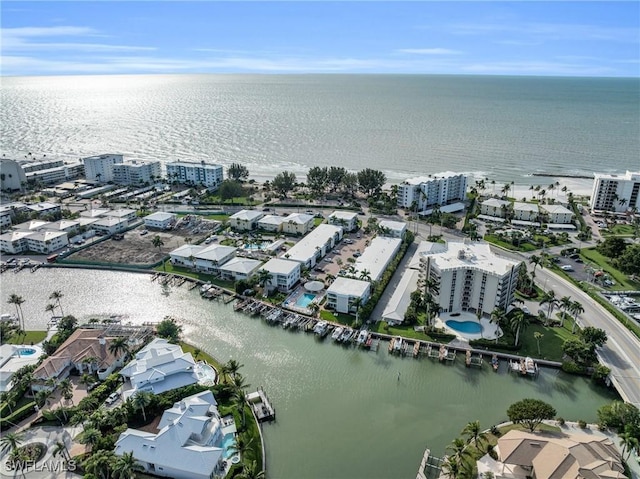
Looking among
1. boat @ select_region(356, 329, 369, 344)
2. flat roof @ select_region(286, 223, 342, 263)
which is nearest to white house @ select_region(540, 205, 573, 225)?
flat roof @ select_region(286, 223, 342, 263)

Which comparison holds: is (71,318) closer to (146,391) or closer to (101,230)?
(146,391)

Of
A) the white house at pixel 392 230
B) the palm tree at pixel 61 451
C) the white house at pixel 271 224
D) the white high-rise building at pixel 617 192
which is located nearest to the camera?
the palm tree at pixel 61 451

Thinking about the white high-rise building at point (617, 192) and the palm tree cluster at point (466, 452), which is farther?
the white high-rise building at point (617, 192)

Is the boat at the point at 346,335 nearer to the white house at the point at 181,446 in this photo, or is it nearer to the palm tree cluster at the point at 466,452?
the palm tree cluster at the point at 466,452

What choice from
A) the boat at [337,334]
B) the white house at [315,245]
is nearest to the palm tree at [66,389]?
the boat at [337,334]

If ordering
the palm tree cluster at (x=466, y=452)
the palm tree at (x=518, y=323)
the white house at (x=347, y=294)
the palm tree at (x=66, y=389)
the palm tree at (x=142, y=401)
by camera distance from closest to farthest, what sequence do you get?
the palm tree cluster at (x=466, y=452), the palm tree at (x=142, y=401), the palm tree at (x=66, y=389), the palm tree at (x=518, y=323), the white house at (x=347, y=294)

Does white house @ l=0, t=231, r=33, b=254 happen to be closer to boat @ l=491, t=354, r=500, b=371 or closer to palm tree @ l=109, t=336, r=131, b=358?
palm tree @ l=109, t=336, r=131, b=358
